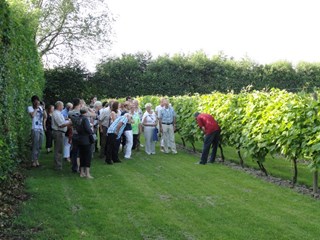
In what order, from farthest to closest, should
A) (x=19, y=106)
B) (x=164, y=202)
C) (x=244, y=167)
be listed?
(x=244, y=167) < (x=19, y=106) < (x=164, y=202)

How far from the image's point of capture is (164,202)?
768 cm

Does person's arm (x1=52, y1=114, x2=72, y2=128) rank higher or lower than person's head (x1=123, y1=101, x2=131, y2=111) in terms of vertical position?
lower

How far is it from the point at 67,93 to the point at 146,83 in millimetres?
11382

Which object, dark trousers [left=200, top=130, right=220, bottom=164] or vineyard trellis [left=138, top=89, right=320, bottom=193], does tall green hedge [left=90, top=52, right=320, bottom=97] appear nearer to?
vineyard trellis [left=138, top=89, right=320, bottom=193]

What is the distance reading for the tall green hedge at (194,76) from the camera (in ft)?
130

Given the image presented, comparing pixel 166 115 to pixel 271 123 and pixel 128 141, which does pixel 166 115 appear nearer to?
pixel 128 141

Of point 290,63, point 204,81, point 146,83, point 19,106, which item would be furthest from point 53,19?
point 19,106

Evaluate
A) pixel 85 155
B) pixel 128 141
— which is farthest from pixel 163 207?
pixel 128 141

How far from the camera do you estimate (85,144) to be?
32.8ft

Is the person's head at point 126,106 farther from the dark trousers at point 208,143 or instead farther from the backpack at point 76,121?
the backpack at point 76,121

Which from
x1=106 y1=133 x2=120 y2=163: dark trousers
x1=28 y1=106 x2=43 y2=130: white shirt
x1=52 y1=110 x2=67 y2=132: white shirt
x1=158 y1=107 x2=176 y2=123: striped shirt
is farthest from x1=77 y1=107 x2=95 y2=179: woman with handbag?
x1=158 y1=107 x2=176 y2=123: striped shirt

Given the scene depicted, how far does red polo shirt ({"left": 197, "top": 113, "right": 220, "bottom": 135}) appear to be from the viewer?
41.5ft

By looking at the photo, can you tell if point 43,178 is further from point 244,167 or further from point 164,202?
point 244,167

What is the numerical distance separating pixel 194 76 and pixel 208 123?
93.5 feet
